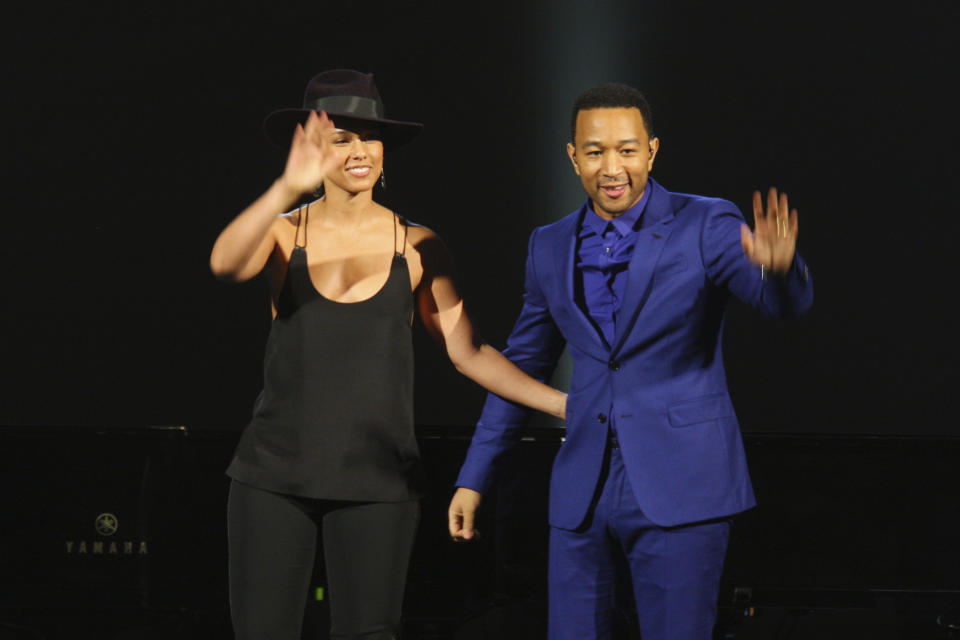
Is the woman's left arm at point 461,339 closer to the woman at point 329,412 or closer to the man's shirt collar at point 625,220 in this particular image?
the woman at point 329,412

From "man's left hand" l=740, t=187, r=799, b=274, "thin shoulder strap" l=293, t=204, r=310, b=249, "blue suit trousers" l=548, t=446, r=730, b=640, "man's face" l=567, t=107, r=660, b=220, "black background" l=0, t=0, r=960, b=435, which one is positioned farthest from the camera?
"black background" l=0, t=0, r=960, b=435

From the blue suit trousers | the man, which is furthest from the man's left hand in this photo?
the blue suit trousers

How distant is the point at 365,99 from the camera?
2439 mm

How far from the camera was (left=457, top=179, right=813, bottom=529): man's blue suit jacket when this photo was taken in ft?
6.74

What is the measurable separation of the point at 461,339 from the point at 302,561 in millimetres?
638

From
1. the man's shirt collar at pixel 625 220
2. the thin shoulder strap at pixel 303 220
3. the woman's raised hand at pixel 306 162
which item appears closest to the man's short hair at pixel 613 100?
the man's shirt collar at pixel 625 220

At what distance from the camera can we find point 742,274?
2.04 m

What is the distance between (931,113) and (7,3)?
347 cm

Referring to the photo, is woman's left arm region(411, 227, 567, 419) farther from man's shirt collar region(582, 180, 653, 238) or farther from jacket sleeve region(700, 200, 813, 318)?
jacket sleeve region(700, 200, 813, 318)

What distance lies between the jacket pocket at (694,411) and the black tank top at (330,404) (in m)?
0.60

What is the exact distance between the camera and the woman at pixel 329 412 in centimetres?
224

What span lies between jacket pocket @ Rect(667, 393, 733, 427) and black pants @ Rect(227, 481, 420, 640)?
63 cm

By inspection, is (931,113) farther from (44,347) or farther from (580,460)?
(44,347)

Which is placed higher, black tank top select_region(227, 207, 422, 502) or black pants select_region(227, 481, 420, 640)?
black tank top select_region(227, 207, 422, 502)
